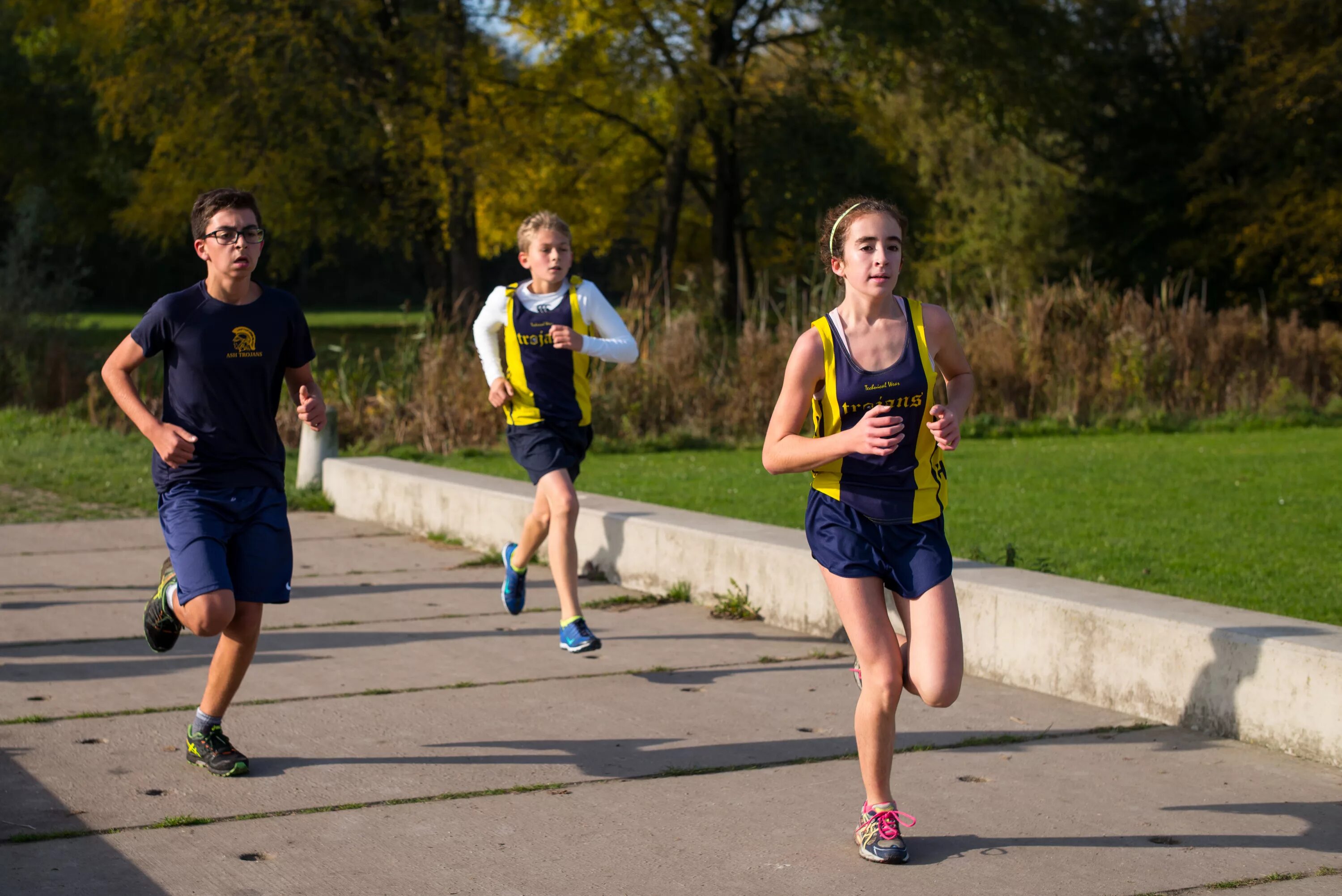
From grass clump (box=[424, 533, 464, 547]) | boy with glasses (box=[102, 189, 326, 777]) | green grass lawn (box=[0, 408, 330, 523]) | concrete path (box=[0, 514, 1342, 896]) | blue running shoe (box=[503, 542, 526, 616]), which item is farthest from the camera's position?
green grass lawn (box=[0, 408, 330, 523])


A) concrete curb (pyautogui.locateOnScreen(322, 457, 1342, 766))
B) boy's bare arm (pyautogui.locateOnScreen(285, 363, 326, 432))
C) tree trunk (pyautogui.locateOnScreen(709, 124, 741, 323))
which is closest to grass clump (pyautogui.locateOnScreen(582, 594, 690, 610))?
concrete curb (pyautogui.locateOnScreen(322, 457, 1342, 766))

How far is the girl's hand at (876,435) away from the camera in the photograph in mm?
3779

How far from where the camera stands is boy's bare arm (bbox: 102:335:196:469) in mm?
4660

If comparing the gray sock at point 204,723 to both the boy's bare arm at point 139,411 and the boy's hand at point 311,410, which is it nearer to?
the boy's bare arm at point 139,411

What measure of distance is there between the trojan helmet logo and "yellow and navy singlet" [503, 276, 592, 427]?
2148 mm

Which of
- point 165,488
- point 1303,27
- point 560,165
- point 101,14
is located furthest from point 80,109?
point 165,488

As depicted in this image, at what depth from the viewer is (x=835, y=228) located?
13.9 ft

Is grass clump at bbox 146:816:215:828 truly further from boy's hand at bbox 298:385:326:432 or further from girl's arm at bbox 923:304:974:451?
girl's arm at bbox 923:304:974:451

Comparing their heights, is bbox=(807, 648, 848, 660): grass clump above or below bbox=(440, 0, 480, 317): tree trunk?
below

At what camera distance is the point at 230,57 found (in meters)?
27.2

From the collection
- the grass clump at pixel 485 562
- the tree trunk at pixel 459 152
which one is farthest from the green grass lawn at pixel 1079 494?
the tree trunk at pixel 459 152

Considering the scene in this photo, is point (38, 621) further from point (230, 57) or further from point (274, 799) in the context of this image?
point (230, 57)

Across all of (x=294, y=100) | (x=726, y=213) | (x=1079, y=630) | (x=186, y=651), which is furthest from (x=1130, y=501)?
(x=726, y=213)

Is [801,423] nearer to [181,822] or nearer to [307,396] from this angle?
[307,396]
